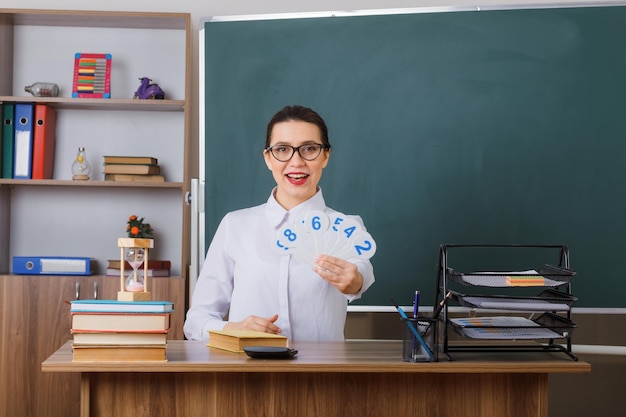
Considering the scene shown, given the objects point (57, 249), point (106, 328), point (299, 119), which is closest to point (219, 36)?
point (299, 119)

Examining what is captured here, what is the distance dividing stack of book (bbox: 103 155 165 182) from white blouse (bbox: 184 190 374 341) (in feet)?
4.22

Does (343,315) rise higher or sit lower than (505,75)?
lower

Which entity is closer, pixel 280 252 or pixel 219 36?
pixel 280 252

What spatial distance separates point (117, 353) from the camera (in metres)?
2.08

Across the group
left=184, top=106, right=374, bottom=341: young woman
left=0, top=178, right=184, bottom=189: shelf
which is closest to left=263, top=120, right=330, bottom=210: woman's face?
left=184, top=106, right=374, bottom=341: young woman

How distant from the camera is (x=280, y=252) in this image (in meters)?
2.61

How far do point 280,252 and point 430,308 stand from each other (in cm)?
131

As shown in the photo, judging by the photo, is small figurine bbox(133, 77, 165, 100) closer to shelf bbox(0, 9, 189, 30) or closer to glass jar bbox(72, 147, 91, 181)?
shelf bbox(0, 9, 189, 30)

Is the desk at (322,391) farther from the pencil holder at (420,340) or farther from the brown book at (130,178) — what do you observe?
the brown book at (130,178)

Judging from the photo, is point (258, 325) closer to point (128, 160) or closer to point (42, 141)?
point (128, 160)

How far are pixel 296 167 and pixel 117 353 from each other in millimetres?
1055

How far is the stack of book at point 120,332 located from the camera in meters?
2.08

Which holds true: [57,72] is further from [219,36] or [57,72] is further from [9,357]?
[9,357]

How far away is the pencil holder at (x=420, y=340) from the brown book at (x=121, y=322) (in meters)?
0.65
